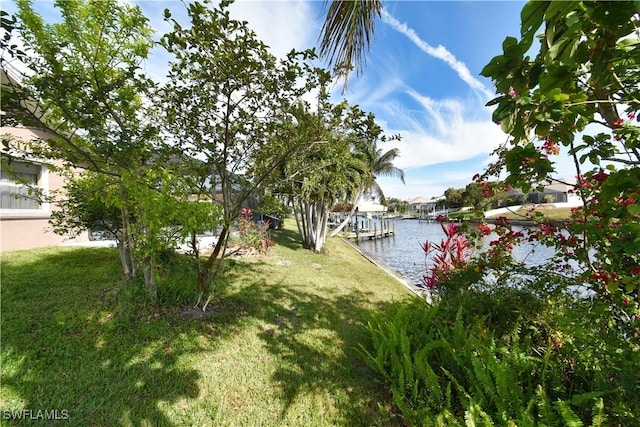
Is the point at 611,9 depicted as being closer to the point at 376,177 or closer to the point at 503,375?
the point at 503,375

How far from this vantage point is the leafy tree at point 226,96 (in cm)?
292

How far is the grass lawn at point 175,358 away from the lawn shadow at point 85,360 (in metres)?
0.01

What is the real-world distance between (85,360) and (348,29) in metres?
4.60

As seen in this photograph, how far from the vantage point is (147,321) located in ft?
12.4

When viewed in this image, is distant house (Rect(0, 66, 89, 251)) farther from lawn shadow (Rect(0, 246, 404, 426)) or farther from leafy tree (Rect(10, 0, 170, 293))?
leafy tree (Rect(10, 0, 170, 293))

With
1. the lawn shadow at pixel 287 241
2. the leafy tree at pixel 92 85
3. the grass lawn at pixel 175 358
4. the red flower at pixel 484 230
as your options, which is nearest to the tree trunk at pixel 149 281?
the grass lawn at pixel 175 358

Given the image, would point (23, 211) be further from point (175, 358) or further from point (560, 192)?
point (560, 192)

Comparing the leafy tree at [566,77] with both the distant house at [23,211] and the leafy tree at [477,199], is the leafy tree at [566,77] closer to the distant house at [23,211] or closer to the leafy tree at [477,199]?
the leafy tree at [477,199]

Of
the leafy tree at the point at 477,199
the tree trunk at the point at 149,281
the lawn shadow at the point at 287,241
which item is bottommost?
the lawn shadow at the point at 287,241

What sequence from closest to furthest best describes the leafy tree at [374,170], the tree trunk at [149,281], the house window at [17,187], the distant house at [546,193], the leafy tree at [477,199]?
the distant house at [546,193] → the leafy tree at [477,199] → the tree trunk at [149,281] → the house window at [17,187] → the leafy tree at [374,170]

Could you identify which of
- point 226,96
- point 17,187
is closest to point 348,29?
point 226,96

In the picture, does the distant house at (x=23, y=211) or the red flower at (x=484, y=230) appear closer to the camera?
the red flower at (x=484, y=230)

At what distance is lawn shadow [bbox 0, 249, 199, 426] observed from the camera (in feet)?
7.79

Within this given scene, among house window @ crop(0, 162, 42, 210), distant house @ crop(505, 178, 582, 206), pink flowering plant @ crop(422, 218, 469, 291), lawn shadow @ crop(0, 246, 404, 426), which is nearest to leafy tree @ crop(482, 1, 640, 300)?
distant house @ crop(505, 178, 582, 206)
